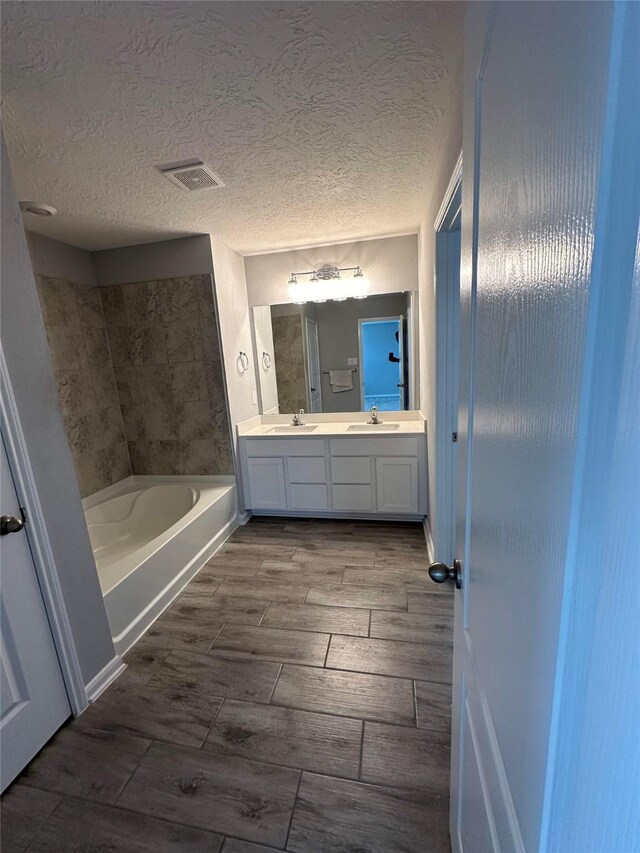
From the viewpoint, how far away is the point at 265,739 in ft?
4.50

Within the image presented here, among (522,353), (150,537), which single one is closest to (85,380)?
(150,537)

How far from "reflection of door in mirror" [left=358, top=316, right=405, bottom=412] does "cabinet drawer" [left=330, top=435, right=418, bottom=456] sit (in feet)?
1.70

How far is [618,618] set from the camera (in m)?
0.27

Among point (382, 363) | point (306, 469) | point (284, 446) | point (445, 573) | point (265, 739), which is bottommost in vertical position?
point (265, 739)

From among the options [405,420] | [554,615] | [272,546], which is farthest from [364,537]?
[554,615]

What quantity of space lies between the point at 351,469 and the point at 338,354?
1.07 metres

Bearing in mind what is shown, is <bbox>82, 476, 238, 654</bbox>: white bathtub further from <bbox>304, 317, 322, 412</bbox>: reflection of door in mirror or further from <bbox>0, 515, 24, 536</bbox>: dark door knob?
<bbox>304, 317, 322, 412</bbox>: reflection of door in mirror

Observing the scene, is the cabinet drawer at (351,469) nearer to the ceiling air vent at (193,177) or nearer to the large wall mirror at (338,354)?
the large wall mirror at (338,354)

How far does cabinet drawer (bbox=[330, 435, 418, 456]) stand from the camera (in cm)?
282

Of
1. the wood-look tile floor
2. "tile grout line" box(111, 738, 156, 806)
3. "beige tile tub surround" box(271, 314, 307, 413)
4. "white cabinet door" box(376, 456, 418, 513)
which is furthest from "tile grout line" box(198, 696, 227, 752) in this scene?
"beige tile tub surround" box(271, 314, 307, 413)

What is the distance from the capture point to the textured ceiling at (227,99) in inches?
40.8

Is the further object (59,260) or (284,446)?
(284,446)

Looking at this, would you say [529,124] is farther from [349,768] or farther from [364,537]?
[364,537]

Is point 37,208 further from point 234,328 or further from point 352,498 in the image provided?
point 352,498
